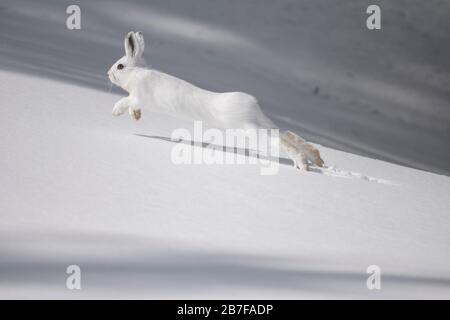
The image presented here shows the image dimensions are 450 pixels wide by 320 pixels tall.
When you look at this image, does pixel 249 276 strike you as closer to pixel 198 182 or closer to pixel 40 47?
pixel 198 182

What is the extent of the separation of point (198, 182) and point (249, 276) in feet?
3.41

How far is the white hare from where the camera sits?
4.18 metres

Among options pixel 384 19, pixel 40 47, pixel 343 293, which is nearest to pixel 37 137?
pixel 343 293

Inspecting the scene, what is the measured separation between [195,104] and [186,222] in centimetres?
110

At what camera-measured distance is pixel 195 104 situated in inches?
Answer: 168

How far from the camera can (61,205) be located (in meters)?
3.29

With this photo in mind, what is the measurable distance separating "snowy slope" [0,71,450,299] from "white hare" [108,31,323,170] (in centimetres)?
14
